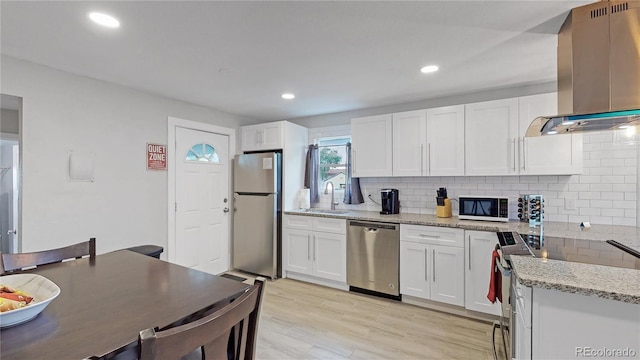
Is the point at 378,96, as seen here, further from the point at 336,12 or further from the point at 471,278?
the point at 471,278

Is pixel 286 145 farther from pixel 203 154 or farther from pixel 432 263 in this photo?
pixel 432 263

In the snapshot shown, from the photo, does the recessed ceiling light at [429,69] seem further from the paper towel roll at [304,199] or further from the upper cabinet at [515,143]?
the paper towel roll at [304,199]

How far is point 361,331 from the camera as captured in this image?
2.46 meters

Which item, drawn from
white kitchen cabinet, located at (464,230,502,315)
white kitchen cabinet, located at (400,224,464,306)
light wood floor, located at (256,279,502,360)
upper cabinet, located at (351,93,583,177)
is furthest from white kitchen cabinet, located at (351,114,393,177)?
light wood floor, located at (256,279,502,360)

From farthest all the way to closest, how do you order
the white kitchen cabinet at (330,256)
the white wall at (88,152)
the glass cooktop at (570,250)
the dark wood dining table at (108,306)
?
the white kitchen cabinet at (330,256) < the white wall at (88,152) < the glass cooktop at (570,250) < the dark wood dining table at (108,306)

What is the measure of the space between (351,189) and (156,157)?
241 cm

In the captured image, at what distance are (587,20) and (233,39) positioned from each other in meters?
2.13

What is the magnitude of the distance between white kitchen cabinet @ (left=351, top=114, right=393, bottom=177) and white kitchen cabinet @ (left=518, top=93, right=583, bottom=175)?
4.23 ft

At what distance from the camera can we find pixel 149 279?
1.41m

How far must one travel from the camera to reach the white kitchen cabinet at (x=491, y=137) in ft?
9.04

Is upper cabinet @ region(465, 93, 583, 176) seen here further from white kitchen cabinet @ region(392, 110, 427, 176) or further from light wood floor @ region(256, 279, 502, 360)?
light wood floor @ region(256, 279, 502, 360)

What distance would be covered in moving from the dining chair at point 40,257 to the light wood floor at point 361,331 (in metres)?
1.40

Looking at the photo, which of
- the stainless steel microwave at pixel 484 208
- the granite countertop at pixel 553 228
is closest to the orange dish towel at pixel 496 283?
the granite countertop at pixel 553 228

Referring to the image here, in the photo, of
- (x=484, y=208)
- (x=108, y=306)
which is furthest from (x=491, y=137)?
(x=108, y=306)
